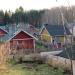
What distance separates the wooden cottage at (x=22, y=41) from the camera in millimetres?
24453

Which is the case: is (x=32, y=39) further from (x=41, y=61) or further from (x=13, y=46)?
(x=41, y=61)

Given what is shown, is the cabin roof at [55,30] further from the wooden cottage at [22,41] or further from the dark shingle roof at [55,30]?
the wooden cottage at [22,41]

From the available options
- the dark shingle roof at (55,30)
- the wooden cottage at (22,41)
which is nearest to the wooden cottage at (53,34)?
the dark shingle roof at (55,30)

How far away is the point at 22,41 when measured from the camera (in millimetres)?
25203

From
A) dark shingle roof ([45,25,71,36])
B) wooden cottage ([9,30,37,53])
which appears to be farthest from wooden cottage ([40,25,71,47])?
wooden cottage ([9,30,37,53])

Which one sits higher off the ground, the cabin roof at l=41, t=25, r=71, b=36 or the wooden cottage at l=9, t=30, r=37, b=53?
the cabin roof at l=41, t=25, r=71, b=36

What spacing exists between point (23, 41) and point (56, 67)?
10.0 m

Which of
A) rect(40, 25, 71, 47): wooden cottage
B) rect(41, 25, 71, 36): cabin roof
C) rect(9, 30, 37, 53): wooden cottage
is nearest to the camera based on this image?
rect(9, 30, 37, 53): wooden cottage

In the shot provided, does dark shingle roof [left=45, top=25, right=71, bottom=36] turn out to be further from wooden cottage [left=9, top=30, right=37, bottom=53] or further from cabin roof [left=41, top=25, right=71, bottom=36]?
wooden cottage [left=9, top=30, right=37, bottom=53]

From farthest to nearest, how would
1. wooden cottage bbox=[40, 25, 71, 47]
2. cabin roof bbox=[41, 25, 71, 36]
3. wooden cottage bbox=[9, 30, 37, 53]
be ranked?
1. cabin roof bbox=[41, 25, 71, 36]
2. wooden cottage bbox=[40, 25, 71, 47]
3. wooden cottage bbox=[9, 30, 37, 53]

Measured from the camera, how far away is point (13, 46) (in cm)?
2423

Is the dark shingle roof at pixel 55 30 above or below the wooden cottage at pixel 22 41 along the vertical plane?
above

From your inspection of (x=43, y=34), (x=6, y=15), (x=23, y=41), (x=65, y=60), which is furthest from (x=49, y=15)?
(x=65, y=60)

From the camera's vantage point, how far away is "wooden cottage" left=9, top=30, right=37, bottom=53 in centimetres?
2445
